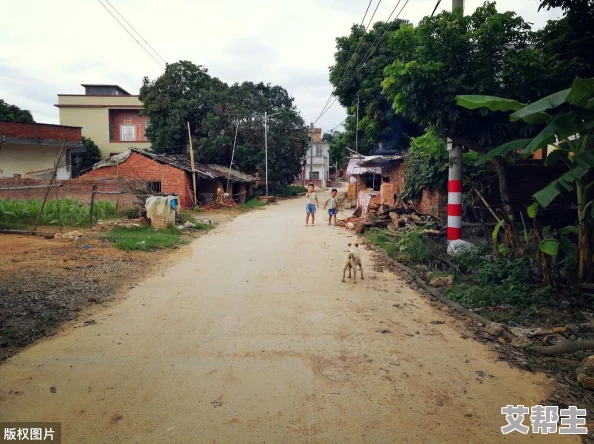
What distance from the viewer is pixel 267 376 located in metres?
3.96

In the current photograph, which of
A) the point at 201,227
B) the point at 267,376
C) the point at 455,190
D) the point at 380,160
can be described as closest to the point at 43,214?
the point at 201,227

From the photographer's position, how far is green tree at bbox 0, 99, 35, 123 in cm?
3309

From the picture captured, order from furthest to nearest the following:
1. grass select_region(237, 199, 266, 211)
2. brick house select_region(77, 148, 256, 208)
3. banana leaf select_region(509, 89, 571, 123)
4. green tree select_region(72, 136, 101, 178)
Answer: green tree select_region(72, 136, 101, 178) → grass select_region(237, 199, 266, 211) → brick house select_region(77, 148, 256, 208) → banana leaf select_region(509, 89, 571, 123)

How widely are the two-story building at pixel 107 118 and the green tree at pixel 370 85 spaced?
21869 mm

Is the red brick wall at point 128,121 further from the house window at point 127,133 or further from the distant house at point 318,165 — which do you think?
the distant house at point 318,165

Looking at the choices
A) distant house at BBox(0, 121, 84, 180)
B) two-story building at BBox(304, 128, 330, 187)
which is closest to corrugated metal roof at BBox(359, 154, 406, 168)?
distant house at BBox(0, 121, 84, 180)

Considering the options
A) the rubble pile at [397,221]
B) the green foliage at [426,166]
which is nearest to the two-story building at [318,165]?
the rubble pile at [397,221]

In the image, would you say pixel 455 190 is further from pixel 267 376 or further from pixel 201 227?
pixel 201 227

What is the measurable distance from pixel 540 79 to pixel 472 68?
127 centimetres

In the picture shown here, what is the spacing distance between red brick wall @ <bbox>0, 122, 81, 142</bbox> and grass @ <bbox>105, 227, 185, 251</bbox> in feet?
49.4

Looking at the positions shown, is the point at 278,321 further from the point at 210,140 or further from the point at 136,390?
the point at 210,140

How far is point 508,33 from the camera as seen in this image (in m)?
8.25

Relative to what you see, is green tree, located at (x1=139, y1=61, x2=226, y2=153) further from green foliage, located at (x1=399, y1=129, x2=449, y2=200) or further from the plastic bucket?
green foliage, located at (x1=399, y1=129, x2=449, y2=200)

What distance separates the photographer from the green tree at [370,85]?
23.6 m
